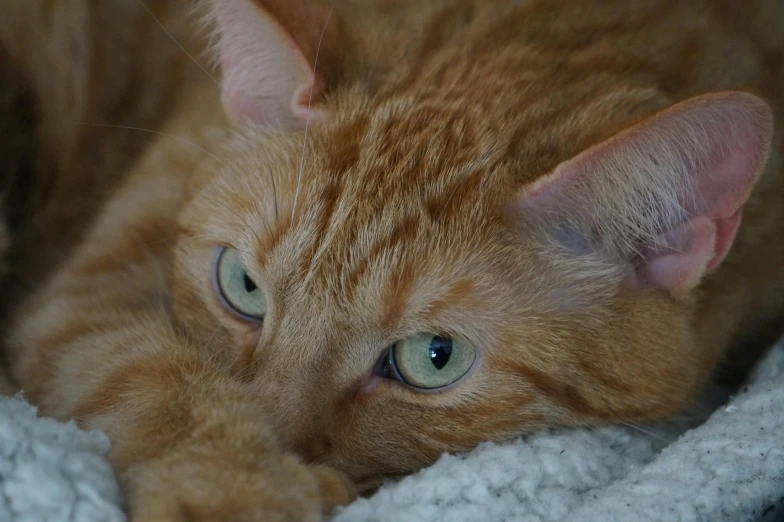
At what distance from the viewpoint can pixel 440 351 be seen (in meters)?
1.39

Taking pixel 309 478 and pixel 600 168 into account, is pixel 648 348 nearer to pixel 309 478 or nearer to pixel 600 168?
pixel 600 168

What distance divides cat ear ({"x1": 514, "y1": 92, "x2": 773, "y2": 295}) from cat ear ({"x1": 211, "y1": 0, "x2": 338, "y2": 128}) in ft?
1.55

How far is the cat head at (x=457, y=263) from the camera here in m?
1.36

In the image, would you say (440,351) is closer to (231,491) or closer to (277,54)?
(231,491)

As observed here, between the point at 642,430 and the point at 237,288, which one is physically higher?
the point at 237,288

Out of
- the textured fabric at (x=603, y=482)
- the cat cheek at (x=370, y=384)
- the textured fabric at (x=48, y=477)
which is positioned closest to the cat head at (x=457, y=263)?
the cat cheek at (x=370, y=384)

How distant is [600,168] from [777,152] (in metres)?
0.68

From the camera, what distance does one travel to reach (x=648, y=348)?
1.44 metres

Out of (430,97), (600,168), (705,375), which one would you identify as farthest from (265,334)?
(705,375)

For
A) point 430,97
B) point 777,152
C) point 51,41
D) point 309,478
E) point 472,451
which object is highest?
point 51,41

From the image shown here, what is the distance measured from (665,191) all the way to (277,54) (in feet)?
2.47

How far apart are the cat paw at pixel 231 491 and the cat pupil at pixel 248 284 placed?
0.40 metres

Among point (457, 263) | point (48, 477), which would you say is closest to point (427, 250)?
point (457, 263)

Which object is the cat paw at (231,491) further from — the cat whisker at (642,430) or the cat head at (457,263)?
the cat whisker at (642,430)
